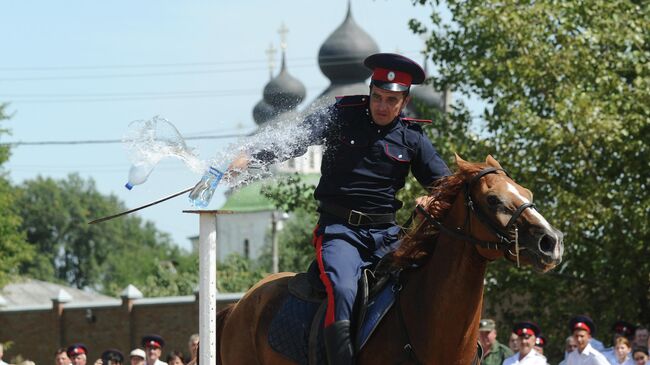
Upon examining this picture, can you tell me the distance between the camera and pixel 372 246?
8.48m

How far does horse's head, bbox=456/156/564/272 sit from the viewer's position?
7.27m

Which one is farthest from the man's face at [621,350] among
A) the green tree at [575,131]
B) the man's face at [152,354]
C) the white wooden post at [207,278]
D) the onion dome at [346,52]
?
the onion dome at [346,52]

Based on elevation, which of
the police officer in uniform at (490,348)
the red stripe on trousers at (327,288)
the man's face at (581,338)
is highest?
the red stripe on trousers at (327,288)

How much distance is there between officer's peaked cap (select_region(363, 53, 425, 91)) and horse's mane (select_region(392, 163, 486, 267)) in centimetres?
70

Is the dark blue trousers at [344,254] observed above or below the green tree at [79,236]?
above

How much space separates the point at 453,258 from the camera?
788 cm

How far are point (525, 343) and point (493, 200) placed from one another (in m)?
7.90

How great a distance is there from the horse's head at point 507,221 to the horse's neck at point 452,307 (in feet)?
0.51

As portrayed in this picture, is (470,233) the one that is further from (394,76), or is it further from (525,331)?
(525,331)

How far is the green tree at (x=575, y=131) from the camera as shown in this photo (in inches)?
752

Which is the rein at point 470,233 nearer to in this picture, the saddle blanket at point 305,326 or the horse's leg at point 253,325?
the saddle blanket at point 305,326

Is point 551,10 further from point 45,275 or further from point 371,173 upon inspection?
point 45,275

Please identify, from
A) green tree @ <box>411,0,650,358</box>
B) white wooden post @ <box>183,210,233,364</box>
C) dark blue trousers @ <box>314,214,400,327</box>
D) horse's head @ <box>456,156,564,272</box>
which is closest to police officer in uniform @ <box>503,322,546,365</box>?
green tree @ <box>411,0,650,358</box>

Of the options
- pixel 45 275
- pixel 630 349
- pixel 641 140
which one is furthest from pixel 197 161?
pixel 45 275
